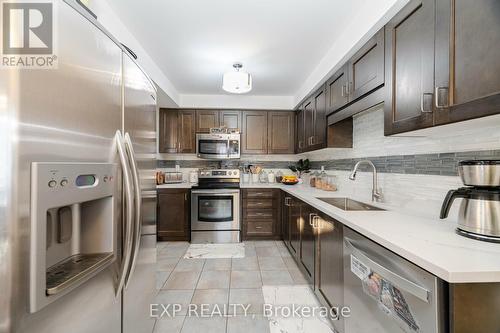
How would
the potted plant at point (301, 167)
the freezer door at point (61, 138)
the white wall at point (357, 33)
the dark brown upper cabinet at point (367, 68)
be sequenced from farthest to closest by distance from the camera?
the potted plant at point (301, 167) → the dark brown upper cabinet at point (367, 68) → the white wall at point (357, 33) → the freezer door at point (61, 138)

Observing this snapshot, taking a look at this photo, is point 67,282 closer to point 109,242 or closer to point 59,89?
point 109,242

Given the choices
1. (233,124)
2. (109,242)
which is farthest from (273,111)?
(109,242)

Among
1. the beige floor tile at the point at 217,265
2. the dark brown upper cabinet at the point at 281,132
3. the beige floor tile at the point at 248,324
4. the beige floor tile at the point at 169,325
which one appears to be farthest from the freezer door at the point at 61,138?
the dark brown upper cabinet at the point at 281,132

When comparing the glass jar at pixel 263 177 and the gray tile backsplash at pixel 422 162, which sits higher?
the gray tile backsplash at pixel 422 162

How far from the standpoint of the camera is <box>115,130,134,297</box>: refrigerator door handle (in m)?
0.92

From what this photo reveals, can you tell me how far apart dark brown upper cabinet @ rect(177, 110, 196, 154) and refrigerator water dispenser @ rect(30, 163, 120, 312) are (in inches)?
117

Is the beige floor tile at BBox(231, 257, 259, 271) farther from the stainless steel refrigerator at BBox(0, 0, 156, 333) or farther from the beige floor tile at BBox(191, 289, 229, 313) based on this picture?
the stainless steel refrigerator at BBox(0, 0, 156, 333)

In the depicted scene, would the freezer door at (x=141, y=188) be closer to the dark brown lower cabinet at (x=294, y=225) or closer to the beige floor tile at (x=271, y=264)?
the beige floor tile at (x=271, y=264)

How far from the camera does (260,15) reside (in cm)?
179

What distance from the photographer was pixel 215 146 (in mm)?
3650

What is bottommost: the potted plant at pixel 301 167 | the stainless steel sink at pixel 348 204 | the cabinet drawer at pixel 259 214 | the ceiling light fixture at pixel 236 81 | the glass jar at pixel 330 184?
the cabinet drawer at pixel 259 214

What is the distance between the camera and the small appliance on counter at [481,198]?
2.86 feet

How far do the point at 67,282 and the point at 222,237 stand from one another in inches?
111

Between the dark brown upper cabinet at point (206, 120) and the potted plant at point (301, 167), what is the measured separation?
157 centimetres
